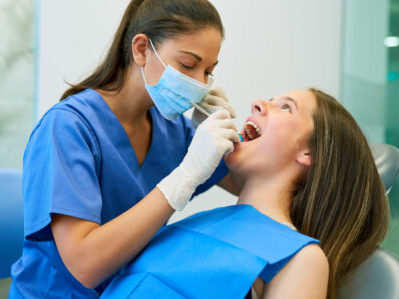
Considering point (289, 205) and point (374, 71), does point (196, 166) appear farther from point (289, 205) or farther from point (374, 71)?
point (374, 71)

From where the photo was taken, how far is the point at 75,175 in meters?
1.00

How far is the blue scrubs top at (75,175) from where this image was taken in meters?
0.98

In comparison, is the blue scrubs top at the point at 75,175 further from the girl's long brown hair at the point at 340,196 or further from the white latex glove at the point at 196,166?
the girl's long brown hair at the point at 340,196

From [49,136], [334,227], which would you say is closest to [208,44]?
[49,136]

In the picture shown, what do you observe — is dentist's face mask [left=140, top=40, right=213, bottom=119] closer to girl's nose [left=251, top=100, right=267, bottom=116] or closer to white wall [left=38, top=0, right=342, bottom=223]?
girl's nose [left=251, top=100, right=267, bottom=116]

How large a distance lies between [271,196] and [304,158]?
0.13 meters

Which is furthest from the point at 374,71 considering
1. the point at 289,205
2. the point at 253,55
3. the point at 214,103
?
the point at 289,205

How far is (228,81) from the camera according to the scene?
2.23 meters

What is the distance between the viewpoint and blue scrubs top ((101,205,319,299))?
0.89 metres

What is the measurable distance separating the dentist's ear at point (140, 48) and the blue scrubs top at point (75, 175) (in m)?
0.16

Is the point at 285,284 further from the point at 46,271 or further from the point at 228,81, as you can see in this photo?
the point at 228,81

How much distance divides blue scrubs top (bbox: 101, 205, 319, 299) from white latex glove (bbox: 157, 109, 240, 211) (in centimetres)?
11

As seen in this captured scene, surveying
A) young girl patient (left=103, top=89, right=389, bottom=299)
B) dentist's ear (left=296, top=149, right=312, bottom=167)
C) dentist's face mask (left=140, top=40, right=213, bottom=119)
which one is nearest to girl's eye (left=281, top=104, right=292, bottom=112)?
young girl patient (left=103, top=89, right=389, bottom=299)

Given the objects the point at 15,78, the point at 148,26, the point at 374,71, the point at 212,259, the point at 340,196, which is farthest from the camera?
the point at 374,71
